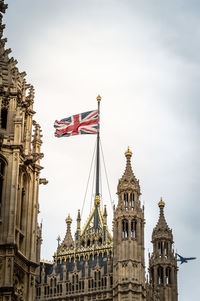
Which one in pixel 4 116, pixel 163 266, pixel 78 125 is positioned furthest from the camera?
pixel 163 266

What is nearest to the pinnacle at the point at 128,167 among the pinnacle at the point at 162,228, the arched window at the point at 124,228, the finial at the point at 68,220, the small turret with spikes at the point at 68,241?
the arched window at the point at 124,228

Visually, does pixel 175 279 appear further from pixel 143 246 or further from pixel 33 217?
pixel 33 217

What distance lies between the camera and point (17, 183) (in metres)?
46.8

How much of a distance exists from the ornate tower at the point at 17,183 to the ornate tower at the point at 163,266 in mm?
31248

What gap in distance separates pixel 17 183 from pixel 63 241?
127 ft

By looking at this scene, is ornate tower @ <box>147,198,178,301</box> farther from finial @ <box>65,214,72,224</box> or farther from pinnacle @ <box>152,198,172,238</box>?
finial @ <box>65,214,72,224</box>

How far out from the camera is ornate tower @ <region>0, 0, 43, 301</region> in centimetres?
4438

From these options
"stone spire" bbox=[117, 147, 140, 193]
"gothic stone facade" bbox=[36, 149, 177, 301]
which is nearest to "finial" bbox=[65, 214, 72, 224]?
"gothic stone facade" bbox=[36, 149, 177, 301]

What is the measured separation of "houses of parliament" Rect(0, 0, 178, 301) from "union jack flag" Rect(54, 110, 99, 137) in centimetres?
949

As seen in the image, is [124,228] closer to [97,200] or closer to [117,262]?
[117,262]

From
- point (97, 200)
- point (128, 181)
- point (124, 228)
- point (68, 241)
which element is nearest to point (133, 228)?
point (124, 228)

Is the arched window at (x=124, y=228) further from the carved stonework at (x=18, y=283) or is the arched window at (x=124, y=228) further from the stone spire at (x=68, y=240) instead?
the carved stonework at (x=18, y=283)

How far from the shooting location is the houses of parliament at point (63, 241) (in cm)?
4562

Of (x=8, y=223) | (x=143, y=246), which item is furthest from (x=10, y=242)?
(x=143, y=246)
